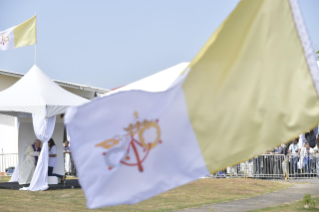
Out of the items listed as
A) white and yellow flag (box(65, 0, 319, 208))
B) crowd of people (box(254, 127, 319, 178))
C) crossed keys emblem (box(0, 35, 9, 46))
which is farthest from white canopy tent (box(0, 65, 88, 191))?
white and yellow flag (box(65, 0, 319, 208))

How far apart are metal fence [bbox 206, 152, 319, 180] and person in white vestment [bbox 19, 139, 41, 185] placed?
8545 millimetres

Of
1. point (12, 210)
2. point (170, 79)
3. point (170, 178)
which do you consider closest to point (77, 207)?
point (12, 210)

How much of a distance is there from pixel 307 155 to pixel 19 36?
13422mm

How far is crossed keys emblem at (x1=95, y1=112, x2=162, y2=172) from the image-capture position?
3.59m

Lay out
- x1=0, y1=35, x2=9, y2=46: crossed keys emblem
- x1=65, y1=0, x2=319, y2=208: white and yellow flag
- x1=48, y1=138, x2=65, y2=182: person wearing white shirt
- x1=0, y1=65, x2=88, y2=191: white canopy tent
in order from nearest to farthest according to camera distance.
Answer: x1=65, y1=0, x2=319, y2=208: white and yellow flag → x1=0, y1=65, x2=88, y2=191: white canopy tent → x1=48, y1=138, x2=65, y2=182: person wearing white shirt → x1=0, y1=35, x2=9, y2=46: crossed keys emblem

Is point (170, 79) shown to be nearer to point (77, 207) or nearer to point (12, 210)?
point (77, 207)

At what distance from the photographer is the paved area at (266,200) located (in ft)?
37.2

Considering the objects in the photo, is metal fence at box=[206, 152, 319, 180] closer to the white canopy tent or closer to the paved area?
the paved area

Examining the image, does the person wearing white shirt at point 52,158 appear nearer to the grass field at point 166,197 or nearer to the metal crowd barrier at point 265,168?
the grass field at point 166,197

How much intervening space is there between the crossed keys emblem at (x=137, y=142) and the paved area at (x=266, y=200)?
25.6 ft

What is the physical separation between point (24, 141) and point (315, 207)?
43.7 ft

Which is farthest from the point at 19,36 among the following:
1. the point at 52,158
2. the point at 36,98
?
the point at 52,158

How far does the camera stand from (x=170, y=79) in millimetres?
12578

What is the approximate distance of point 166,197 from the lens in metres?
13.6
